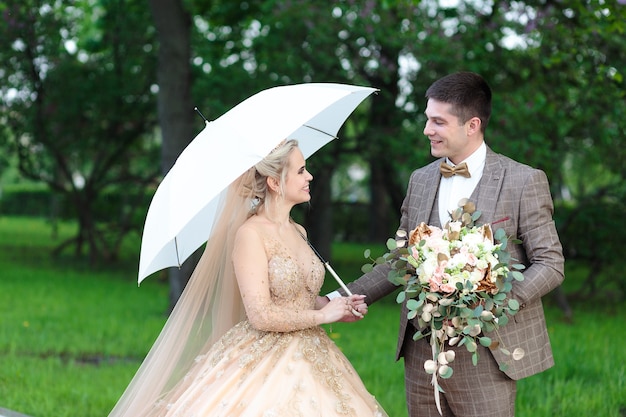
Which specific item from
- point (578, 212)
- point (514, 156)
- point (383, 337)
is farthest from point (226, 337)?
point (578, 212)

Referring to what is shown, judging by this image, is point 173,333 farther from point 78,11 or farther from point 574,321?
point 78,11

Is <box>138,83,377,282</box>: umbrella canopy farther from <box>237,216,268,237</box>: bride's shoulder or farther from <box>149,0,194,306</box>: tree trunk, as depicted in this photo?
<box>149,0,194,306</box>: tree trunk

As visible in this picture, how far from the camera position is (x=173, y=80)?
373 inches

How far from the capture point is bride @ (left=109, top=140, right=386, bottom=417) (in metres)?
3.64

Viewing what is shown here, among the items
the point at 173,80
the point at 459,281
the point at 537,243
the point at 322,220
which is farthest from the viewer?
the point at 322,220

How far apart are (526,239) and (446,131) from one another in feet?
1.87

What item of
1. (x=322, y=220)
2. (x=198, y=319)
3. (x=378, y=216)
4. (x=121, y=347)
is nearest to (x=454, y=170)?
(x=198, y=319)

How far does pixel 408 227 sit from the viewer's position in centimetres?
391

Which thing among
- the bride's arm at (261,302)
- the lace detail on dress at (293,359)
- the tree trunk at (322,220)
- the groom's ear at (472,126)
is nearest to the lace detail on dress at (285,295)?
the bride's arm at (261,302)

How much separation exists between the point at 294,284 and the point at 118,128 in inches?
Result: 487

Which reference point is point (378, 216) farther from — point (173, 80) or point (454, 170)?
point (454, 170)

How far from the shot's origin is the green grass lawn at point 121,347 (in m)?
5.88

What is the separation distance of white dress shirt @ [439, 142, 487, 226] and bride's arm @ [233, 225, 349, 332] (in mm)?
602

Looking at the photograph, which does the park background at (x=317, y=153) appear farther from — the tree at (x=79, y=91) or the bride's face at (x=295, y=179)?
the bride's face at (x=295, y=179)
